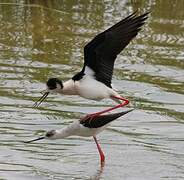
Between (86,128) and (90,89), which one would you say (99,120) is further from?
(90,89)

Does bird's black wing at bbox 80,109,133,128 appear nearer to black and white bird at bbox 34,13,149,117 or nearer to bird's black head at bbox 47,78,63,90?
black and white bird at bbox 34,13,149,117

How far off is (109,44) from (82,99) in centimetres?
234

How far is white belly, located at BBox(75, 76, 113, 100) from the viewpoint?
29.1ft

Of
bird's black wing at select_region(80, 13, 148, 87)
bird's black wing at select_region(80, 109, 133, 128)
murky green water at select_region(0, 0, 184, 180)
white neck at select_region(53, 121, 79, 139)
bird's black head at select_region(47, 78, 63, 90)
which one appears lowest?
murky green water at select_region(0, 0, 184, 180)

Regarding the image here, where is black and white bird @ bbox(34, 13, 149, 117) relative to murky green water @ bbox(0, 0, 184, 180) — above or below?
above

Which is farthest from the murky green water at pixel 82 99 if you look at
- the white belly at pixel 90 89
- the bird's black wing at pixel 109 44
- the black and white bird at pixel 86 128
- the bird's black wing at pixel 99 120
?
the bird's black wing at pixel 109 44

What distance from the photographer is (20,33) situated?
1385 cm

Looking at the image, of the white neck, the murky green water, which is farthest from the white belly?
the murky green water

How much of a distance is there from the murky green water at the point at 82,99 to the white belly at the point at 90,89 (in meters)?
0.64

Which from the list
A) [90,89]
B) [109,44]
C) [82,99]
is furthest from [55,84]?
[82,99]

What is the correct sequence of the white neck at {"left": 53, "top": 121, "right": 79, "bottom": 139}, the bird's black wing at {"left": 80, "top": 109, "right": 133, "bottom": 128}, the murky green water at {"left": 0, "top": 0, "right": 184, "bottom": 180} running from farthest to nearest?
the white neck at {"left": 53, "top": 121, "right": 79, "bottom": 139} < the bird's black wing at {"left": 80, "top": 109, "right": 133, "bottom": 128} < the murky green water at {"left": 0, "top": 0, "right": 184, "bottom": 180}

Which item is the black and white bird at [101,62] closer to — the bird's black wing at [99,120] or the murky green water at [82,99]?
the bird's black wing at [99,120]

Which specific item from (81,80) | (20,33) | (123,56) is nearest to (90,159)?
(81,80)

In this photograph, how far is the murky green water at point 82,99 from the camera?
8.57 metres
